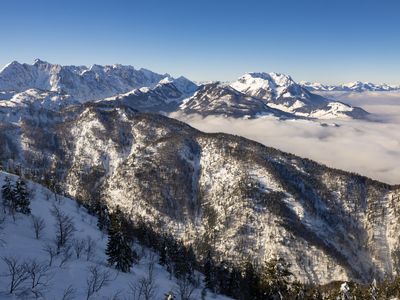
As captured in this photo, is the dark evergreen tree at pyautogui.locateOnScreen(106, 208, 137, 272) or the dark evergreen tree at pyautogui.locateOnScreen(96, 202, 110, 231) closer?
the dark evergreen tree at pyautogui.locateOnScreen(106, 208, 137, 272)

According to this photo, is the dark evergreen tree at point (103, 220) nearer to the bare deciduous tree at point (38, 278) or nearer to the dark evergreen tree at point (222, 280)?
the dark evergreen tree at point (222, 280)

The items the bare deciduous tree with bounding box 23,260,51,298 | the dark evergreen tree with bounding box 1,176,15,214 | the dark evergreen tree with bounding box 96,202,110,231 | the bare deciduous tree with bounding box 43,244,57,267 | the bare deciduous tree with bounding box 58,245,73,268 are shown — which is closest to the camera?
the bare deciduous tree with bounding box 23,260,51,298

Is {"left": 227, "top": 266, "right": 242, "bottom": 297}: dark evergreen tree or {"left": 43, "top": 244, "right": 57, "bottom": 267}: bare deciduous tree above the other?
{"left": 43, "top": 244, "right": 57, "bottom": 267}: bare deciduous tree

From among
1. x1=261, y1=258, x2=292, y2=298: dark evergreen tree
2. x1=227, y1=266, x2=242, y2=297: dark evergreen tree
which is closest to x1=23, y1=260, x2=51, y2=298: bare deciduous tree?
x1=261, y1=258, x2=292, y2=298: dark evergreen tree

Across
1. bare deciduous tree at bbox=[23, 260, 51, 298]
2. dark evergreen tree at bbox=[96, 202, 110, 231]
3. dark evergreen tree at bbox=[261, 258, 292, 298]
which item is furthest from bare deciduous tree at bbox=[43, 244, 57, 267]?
dark evergreen tree at bbox=[96, 202, 110, 231]

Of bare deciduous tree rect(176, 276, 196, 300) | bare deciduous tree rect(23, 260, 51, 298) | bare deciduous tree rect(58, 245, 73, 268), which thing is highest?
bare deciduous tree rect(23, 260, 51, 298)

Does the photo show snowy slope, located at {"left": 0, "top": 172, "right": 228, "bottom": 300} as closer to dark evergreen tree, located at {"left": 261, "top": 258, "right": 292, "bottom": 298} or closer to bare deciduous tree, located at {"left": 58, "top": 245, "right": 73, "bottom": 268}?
bare deciduous tree, located at {"left": 58, "top": 245, "right": 73, "bottom": 268}

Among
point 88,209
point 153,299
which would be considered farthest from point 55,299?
point 88,209

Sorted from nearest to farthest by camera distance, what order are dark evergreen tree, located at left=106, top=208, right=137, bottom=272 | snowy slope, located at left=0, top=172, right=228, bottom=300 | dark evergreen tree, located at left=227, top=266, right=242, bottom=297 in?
1. snowy slope, located at left=0, top=172, right=228, bottom=300
2. dark evergreen tree, located at left=106, top=208, right=137, bottom=272
3. dark evergreen tree, located at left=227, top=266, right=242, bottom=297

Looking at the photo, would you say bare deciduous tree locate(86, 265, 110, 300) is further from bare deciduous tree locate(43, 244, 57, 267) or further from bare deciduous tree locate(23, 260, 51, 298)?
bare deciduous tree locate(43, 244, 57, 267)

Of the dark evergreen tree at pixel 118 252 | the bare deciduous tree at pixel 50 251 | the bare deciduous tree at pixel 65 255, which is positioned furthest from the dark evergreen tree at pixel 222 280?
the bare deciduous tree at pixel 50 251
